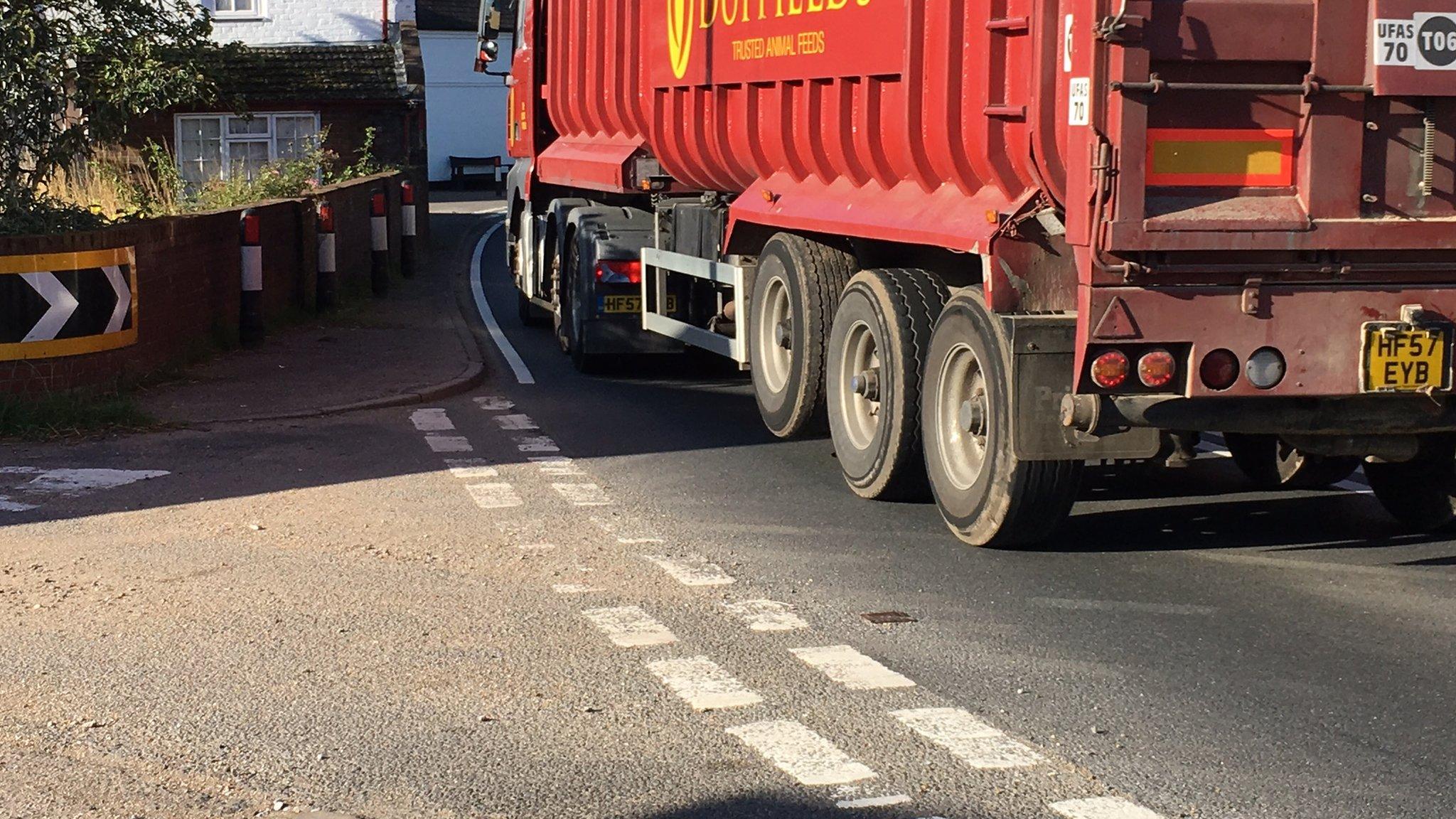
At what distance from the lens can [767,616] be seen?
684 cm

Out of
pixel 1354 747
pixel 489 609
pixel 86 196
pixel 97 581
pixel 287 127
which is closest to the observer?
pixel 1354 747

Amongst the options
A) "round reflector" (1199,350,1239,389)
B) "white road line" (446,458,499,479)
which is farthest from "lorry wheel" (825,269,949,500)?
"white road line" (446,458,499,479)

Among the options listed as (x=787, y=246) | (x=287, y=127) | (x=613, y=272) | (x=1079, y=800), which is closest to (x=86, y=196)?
(x=613, y=272)

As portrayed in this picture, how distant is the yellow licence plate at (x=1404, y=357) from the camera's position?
7.07 metres

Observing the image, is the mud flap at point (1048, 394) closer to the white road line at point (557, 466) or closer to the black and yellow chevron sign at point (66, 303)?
the white road line at point (557, 466)

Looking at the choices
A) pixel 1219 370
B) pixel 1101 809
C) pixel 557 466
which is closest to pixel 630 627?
pixel 1101 809

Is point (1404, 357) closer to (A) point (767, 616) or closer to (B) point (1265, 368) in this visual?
(B) point (1265, 368)

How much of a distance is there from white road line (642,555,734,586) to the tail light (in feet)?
21.7

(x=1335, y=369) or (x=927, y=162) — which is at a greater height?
(x=927, y=162)

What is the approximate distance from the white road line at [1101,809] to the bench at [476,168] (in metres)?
52.2

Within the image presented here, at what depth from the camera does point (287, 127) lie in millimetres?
36688

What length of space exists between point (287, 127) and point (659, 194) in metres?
24.8

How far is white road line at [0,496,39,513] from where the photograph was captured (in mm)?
8859

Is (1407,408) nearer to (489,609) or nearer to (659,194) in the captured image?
(489,609)
